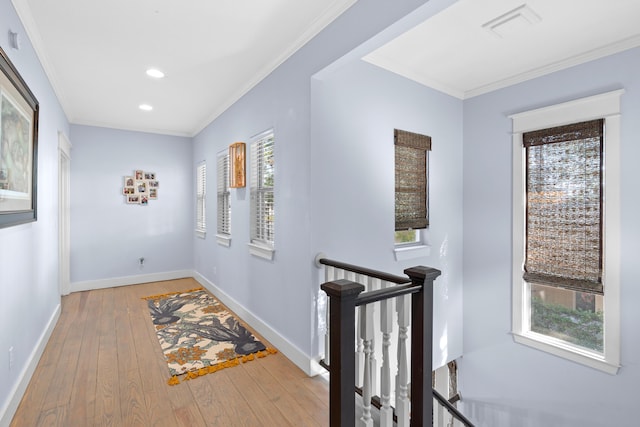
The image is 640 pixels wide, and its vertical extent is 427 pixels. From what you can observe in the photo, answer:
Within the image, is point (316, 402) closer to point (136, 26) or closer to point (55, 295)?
point (136, 26)

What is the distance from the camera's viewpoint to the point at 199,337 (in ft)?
10.7

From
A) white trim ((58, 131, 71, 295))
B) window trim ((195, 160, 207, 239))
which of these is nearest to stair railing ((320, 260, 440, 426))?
window trim ((195, 160, 207, 239))

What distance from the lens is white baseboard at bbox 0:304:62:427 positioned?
194 cm

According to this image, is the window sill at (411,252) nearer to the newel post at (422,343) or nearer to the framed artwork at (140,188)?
the newel post at (422,343)

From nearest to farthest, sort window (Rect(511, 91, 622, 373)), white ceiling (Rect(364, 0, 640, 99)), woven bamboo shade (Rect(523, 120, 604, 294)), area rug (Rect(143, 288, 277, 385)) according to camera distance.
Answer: white ceiling (Rect(364, 0, 640, 99)) → area rug (Rect(143, 288, 277, 385)) → window (Rect(511, 91, 622, 373)) → woven bamboo shade (Rect(523, 120, 604, 294))

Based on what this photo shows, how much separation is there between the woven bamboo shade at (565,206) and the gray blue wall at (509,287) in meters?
0.20

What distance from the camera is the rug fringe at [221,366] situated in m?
2.48

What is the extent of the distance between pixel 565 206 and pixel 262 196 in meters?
3.06

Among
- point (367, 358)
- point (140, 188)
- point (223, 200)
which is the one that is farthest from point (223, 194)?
point (367, 358)

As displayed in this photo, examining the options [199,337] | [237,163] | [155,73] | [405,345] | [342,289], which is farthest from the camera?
[237,163]

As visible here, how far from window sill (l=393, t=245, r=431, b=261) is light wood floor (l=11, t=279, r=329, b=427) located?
4.57ft

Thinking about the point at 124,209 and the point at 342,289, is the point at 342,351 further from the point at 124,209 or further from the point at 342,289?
the point at 124,209

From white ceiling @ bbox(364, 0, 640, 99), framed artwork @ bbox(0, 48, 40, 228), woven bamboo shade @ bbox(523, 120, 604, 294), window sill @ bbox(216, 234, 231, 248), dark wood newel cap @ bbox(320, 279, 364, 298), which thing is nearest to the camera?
dark wood newel cap @ bbox(320, 279, 364, 298)

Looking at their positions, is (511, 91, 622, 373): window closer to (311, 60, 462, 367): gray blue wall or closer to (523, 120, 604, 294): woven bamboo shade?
(523, 120, 604, 294): woven bamboo shade
